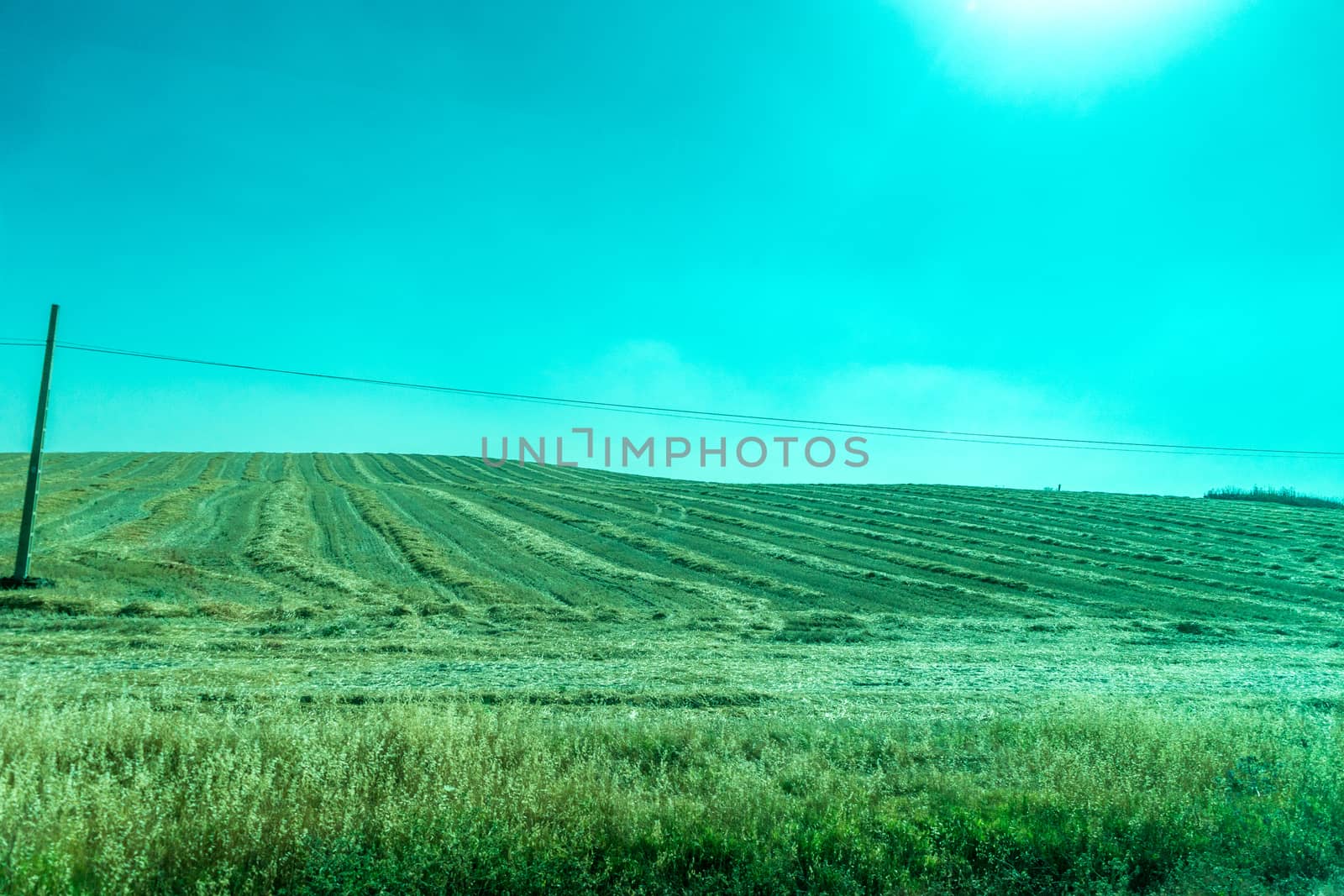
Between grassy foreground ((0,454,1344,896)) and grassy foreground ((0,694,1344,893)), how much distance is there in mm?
31

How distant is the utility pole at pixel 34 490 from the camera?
18328mm

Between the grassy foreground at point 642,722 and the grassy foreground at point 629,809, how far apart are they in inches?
1.2

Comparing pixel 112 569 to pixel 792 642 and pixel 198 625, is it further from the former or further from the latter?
pixel 792 642

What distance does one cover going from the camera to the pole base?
18.1 metres

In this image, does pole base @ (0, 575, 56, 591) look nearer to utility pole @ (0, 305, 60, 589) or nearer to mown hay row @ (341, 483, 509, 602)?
utility pole @ (0, 305, 60, 589)

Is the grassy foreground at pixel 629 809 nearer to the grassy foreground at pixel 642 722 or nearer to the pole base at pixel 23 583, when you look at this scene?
the grassy foreground at pixel 642 722

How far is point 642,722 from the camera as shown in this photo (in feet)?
30.7

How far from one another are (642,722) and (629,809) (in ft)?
11.5

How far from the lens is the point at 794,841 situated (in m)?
5.55

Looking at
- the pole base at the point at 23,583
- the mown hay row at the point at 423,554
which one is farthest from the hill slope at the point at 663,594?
the pole base at the point at 23,583

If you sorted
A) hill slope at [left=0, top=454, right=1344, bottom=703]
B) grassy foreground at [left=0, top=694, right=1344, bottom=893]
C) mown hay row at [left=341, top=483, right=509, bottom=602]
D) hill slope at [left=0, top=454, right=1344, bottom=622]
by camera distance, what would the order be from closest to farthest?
grassy foreground at [left=0, top=694, right=1344, bottom=893]
hill slope at [left=0, top=454, right=1344, bottom=703]
mown hay row at [left=341, top=483, right=509, bottom=602]
hill slope at [left=0, top=454, right=1344, bottom=622]

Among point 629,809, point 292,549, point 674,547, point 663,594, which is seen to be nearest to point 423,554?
point 292,549

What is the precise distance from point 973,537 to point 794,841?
35.6 m

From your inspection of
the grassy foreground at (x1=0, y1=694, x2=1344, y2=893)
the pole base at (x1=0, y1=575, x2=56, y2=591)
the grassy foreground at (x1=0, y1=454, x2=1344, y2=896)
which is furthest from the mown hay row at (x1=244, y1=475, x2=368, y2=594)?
the grassy foreground at (x1=0, y1=694, x2=1344, y2=893)
